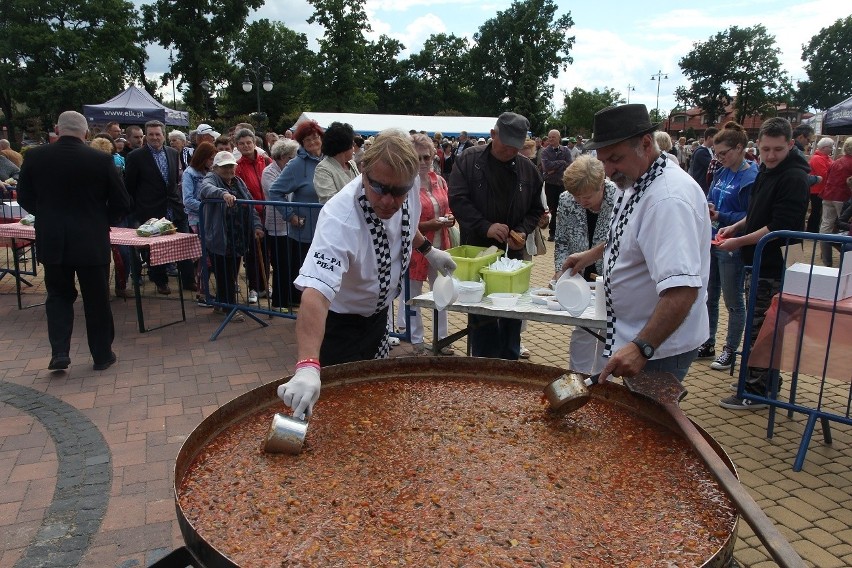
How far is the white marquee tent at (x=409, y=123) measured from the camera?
1104 inches

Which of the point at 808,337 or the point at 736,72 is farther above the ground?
the point at 736,72

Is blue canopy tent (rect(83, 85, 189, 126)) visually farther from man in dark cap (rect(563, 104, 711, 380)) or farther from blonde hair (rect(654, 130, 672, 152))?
man in dark cap (rect(563, 104, 711, 380))

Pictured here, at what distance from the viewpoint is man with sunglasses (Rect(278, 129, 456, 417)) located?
82.1 inches

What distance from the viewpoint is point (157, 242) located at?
655 centimetres

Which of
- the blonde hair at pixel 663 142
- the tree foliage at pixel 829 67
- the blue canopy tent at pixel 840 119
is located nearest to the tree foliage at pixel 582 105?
the tree foliage at pixel 829 67

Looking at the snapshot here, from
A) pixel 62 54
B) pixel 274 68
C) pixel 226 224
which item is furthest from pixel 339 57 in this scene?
pixel 226 224

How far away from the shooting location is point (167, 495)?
142 inches

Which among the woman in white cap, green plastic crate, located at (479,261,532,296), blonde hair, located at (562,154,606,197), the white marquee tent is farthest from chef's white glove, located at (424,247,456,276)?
the white marquee tent

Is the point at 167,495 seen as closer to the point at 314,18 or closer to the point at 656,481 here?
the point at 656,481

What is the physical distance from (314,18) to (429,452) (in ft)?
218

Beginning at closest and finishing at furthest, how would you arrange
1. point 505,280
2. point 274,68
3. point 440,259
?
1. point 440,259
2. point 505,280
3. point 274,68

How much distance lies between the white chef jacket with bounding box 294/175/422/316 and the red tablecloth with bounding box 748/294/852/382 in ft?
9.65

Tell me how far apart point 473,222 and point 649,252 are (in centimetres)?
286

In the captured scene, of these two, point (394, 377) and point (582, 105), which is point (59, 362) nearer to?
point (394, 377)
